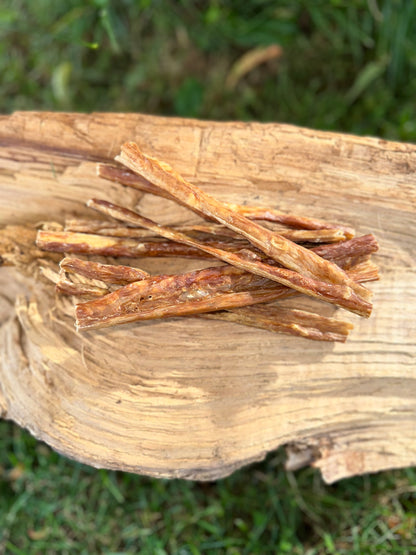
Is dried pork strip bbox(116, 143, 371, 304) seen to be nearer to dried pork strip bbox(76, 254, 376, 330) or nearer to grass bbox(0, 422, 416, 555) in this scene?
dried pork strip bbox(76, 254, 376, 330)

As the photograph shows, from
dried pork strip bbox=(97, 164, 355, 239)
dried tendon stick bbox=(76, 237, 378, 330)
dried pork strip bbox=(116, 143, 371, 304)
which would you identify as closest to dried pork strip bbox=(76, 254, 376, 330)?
dried tendon stick bbox=(76, 237, 378, 330)

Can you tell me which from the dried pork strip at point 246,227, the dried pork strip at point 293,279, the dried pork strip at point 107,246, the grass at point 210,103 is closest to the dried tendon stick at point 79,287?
the dried pork strip at point 107,246

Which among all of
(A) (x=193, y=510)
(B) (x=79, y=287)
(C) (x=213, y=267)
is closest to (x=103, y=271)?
(B) (x=79, y=287)

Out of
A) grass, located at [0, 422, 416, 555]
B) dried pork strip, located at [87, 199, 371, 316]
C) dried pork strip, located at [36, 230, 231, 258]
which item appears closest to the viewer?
dried pork strip, located at [87, 199, 371, 316]

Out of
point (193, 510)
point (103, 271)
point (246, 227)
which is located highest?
point (246, 227)

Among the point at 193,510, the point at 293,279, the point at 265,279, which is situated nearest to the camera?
the point at 293,279

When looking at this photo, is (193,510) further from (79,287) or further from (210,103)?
(210,103)
